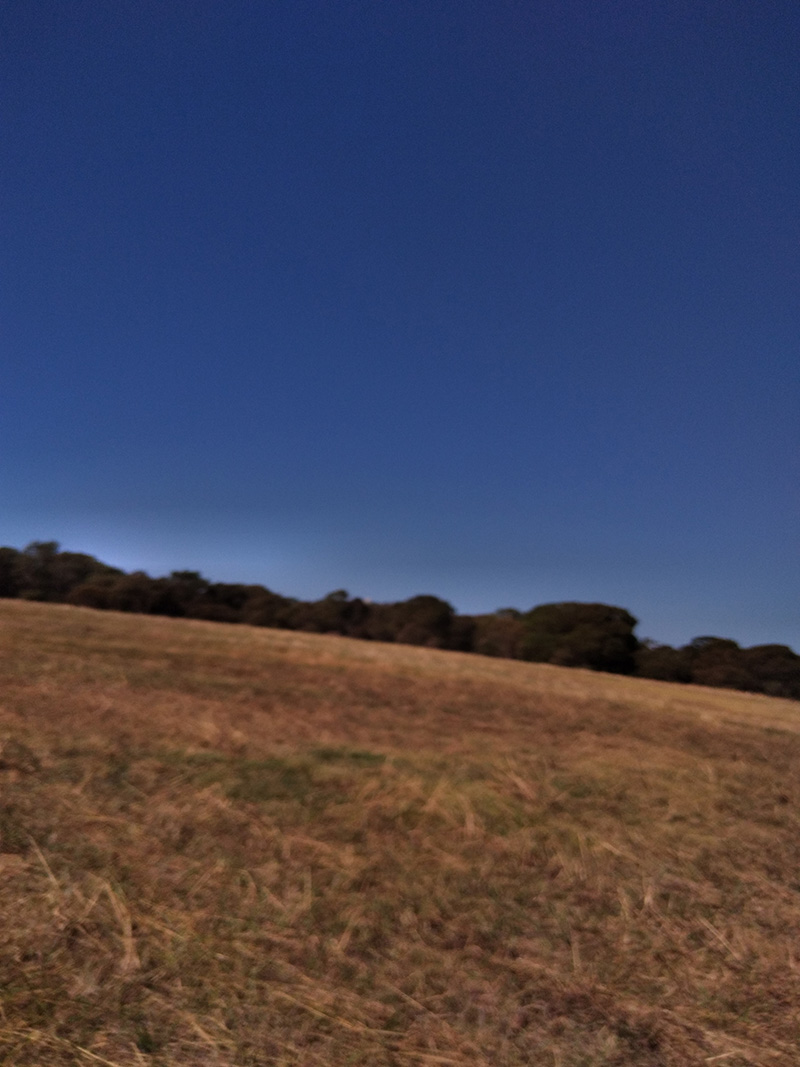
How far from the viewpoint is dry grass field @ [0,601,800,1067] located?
1732 millimetres

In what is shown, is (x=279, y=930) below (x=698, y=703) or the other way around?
below

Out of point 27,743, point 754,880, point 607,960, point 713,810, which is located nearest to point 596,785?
point 713,810

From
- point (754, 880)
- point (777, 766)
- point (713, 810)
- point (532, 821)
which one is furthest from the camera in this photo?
point (777, 766)

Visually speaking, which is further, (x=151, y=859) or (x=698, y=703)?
(x=698, y=703)

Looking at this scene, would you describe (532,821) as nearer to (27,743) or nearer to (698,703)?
(27,743)

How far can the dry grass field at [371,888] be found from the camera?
1.73m

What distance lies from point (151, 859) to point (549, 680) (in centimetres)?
581

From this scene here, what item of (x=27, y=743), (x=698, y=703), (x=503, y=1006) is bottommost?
(x=503, y=1006)

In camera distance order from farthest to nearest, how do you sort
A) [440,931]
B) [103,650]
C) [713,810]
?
1. [103,650]
2. [713,810]
3. [440,931]

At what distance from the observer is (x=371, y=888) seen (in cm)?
248

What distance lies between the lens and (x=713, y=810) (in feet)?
12.2

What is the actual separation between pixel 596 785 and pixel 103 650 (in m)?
4.41

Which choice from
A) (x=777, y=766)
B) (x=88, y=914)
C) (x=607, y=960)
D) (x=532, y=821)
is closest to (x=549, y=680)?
(x=777, y=766)

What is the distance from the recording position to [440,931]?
227 cm
